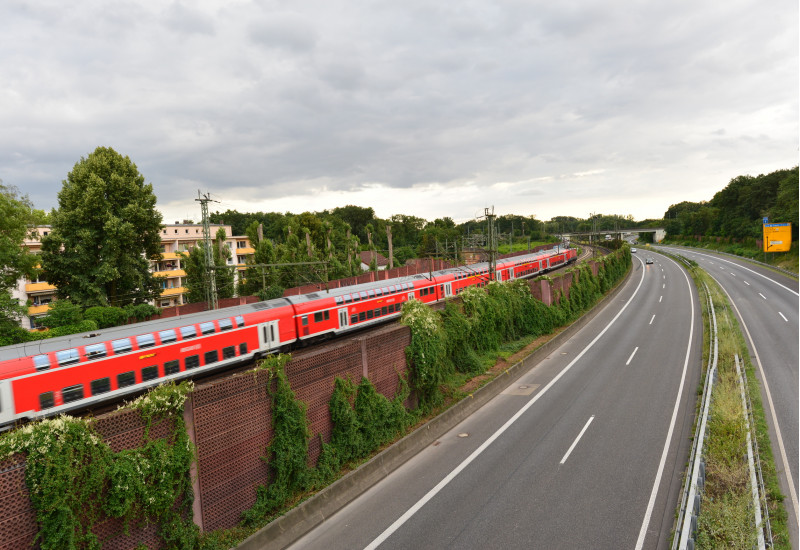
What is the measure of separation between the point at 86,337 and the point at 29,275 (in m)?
21.2

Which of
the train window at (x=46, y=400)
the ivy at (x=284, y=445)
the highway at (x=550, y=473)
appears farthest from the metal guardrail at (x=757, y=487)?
the train window at (x=46, y=400)

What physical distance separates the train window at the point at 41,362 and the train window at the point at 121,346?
7.38ft

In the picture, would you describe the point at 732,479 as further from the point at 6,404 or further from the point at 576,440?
the point at 6,404

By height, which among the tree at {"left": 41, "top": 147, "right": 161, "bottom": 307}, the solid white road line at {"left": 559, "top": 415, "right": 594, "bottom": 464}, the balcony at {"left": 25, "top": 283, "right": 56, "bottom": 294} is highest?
the tree at {"left": 41, "top": 147, "right": 161, "bottom": 307}

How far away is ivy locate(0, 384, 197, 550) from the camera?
25.8 ft

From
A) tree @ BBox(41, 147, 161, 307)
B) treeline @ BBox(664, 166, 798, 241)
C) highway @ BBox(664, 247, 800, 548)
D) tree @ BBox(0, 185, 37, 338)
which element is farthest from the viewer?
treeline @ BBox(664, 166, 798, 241)

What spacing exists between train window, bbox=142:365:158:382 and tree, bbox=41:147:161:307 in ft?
57.5

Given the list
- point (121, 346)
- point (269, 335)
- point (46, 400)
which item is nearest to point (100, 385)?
point (121, 346)

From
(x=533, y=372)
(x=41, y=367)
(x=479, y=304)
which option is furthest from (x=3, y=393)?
(x=533, y=372)

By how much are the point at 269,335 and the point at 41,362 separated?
1022cm

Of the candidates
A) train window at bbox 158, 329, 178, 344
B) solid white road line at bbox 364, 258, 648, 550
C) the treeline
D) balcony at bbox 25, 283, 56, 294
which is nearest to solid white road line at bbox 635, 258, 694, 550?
solid white road line at bbox 364, 258, 648, 550

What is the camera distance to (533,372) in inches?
1022

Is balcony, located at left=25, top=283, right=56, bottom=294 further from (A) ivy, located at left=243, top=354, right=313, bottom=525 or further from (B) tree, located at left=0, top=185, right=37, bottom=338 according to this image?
(A) ivy, located at left=243, top=354, right=313, bottom=525

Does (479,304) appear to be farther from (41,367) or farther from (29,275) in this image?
(29,275)
